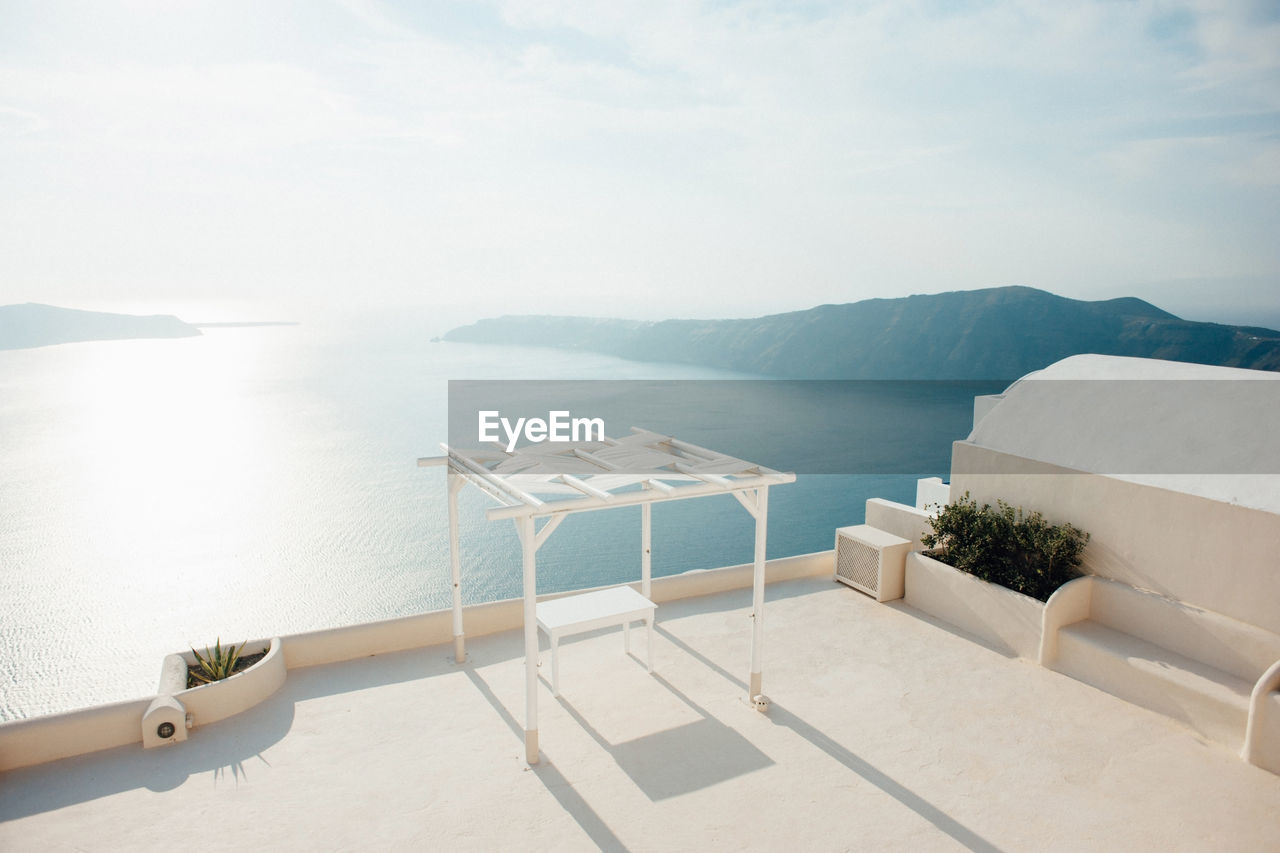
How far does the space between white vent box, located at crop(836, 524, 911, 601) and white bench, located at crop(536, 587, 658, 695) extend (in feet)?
9.90

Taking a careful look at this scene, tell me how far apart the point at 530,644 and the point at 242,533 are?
49.5m

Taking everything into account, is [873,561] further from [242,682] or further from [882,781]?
[242,682]

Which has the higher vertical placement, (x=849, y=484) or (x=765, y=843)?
(x=765, y=843)

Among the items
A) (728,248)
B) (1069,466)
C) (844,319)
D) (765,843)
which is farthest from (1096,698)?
(728,248)

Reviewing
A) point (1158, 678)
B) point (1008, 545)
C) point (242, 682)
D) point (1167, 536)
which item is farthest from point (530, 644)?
point (1167, 536)

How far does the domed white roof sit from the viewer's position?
612 cm

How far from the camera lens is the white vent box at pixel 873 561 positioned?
7699 mm

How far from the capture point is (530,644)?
463cm

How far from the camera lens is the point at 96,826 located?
417cm

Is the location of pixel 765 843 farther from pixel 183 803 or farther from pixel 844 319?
pixel 844 319

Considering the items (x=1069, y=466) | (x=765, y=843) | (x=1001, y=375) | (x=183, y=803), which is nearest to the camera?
(x=765, y=843)

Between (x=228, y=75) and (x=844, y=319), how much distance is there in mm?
71656

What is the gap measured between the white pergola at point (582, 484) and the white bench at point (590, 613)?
21.3 inches

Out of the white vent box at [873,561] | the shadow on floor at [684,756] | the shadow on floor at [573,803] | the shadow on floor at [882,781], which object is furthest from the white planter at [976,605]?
the shadow on floor at [573,803]
